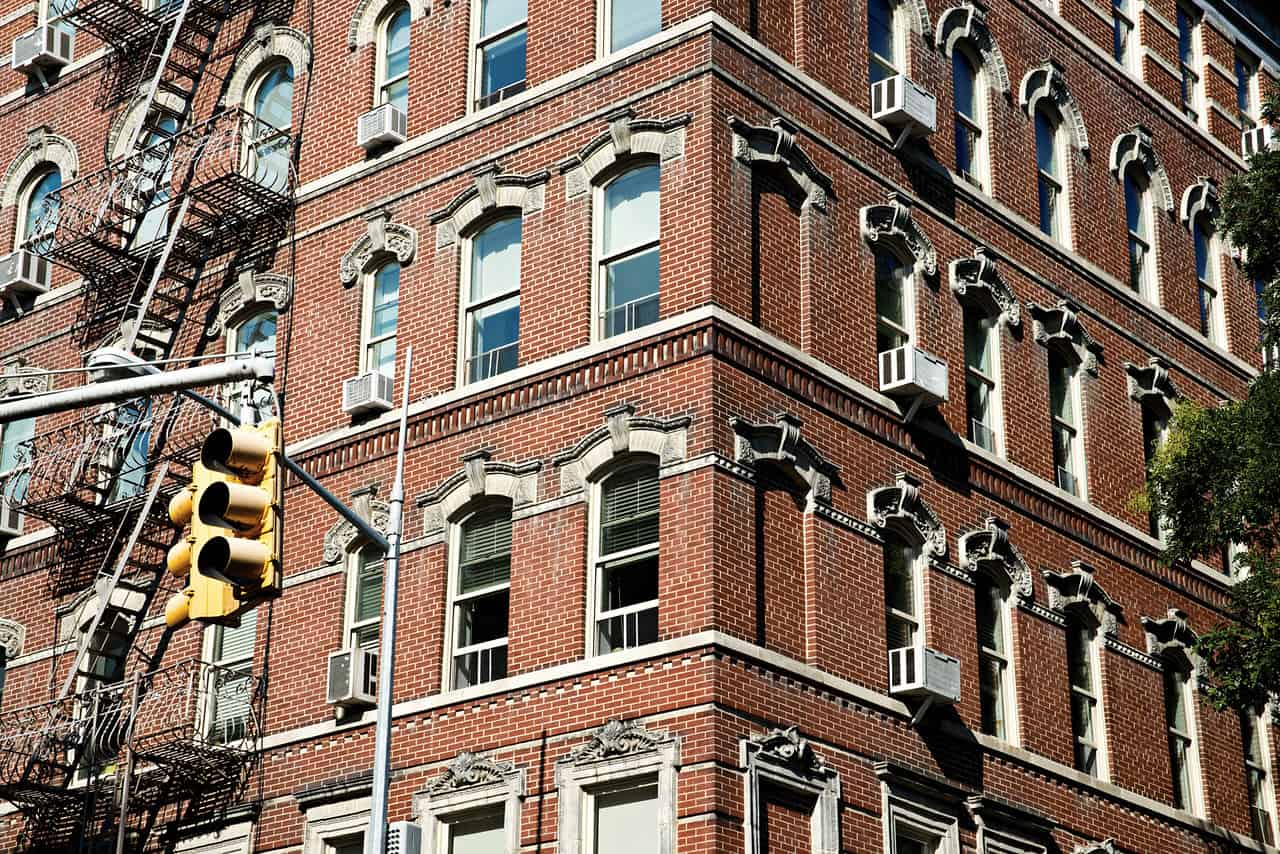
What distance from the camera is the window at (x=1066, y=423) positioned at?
99.7ft

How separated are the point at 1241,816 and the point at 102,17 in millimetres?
22020

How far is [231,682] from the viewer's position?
2769 centimetres

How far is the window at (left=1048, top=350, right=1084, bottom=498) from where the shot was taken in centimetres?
3039

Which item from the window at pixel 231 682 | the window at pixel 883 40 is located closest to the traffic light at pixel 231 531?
the window at pixel 231 682

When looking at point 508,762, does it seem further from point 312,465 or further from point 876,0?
point 876,0

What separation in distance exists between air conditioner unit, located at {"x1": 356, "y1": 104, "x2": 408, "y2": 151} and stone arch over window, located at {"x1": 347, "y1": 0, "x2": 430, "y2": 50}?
5.18ft

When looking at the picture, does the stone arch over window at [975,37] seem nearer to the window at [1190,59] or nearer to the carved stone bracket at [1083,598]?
the window at [1190,59]

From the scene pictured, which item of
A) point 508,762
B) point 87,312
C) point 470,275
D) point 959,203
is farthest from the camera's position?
point 87,312

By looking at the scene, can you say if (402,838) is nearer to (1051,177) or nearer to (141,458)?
(141,458)

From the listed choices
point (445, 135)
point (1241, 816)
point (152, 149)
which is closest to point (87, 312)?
point (152, 149)

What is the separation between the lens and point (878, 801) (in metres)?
24.3

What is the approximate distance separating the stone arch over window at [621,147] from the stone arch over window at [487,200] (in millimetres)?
528

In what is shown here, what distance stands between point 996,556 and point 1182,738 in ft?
17.9

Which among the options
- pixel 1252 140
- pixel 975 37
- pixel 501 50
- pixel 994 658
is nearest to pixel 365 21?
pixel 501 50
